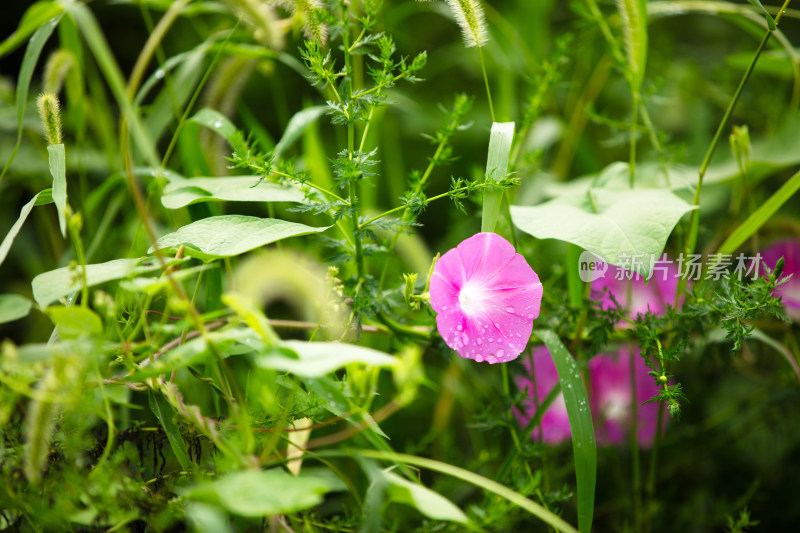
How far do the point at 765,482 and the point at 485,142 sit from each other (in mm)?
988

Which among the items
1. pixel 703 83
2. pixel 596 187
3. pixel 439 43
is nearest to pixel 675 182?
pixel 596 187

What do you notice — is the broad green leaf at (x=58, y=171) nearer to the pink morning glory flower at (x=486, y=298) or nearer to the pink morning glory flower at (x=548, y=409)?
the pink morning glory flower at (x=486, y=298)

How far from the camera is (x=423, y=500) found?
1.53ft

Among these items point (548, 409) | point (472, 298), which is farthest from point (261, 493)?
point (548, 409)

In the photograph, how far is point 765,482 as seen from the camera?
1.07m

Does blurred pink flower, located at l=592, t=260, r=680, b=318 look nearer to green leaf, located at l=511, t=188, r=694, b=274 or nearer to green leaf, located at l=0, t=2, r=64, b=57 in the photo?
green leaf, located at l=511, t=188, r=694, b=274

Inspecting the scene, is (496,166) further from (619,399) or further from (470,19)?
(619,399)

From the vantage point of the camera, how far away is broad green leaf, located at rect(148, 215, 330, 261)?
58 centimetres

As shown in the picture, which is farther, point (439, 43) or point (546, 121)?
point (439, 43)

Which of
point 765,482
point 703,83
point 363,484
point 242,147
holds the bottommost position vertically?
point 765,482

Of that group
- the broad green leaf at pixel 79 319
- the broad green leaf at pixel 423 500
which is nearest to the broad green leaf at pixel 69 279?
the broad green leaf at pixel 79 319

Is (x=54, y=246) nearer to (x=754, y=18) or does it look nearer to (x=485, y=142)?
(x=485, y=142)

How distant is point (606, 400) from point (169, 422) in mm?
798

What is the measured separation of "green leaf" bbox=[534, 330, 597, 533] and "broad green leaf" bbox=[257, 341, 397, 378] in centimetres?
29
